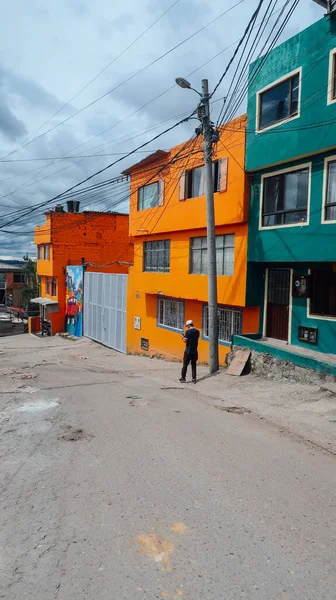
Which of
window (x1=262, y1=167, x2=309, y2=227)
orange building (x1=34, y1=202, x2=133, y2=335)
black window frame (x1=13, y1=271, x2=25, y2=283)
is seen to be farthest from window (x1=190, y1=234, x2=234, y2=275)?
black window frame (x1=13, y1=271, x2=25, y2=283)

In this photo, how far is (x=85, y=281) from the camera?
27859mm

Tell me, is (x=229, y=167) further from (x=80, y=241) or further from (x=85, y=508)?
(x=80, y=241)

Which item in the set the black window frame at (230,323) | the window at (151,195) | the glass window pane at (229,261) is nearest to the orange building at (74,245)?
the window at (151,195)

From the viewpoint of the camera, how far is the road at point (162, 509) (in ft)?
11.0

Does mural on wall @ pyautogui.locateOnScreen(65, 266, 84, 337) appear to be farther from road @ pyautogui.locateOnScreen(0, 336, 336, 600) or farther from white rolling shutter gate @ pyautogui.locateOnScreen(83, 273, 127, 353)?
road @ pyautogui.locateOnScreen(0, 336, 336, 600)

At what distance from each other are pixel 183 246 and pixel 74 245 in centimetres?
1777

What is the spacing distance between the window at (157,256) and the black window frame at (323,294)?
7.64 metres

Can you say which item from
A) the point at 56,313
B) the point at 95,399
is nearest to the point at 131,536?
the point at 95,399

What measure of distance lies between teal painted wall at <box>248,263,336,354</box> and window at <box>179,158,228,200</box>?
320 cm

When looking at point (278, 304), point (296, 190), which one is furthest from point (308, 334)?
point (296, 190)

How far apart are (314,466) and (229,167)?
1087 cm

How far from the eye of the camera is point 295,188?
39.6 ft

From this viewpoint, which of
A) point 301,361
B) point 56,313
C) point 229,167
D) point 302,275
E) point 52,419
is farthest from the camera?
point 56,313

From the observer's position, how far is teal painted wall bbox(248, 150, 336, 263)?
36.1 feet
